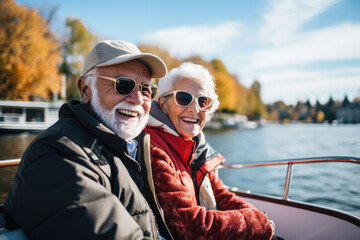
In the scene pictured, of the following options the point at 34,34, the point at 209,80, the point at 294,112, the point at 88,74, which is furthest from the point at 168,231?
the point at 294,112

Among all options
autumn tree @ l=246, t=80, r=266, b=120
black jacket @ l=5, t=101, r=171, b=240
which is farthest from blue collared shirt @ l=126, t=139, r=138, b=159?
autumn tree @ l=246, t=80, r=266, b=120

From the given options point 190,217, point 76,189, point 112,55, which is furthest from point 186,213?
point 112,55

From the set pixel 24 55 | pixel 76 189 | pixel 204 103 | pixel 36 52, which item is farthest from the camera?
pixel 36 52

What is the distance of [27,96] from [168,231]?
21.3m

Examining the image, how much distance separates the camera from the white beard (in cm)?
142

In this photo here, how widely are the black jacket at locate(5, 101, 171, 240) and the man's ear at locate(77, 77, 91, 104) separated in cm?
20

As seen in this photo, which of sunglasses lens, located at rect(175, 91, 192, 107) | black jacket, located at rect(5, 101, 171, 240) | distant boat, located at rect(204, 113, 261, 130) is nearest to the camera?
black jacket, located at rect(5, 101, 171, 240)

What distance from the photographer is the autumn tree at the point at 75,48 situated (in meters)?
23.9

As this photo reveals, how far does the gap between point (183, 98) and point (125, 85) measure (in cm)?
60

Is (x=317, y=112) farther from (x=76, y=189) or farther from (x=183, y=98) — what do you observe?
(x=76, y=189)

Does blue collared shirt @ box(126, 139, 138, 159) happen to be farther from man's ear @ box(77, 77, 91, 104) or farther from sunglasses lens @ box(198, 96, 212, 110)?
sunglasses lens @ box(198, 96, 212, 110)

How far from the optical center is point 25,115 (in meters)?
19.0

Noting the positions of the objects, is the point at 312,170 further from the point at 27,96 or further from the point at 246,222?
the point at 27,96

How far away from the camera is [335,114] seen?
76.5m
